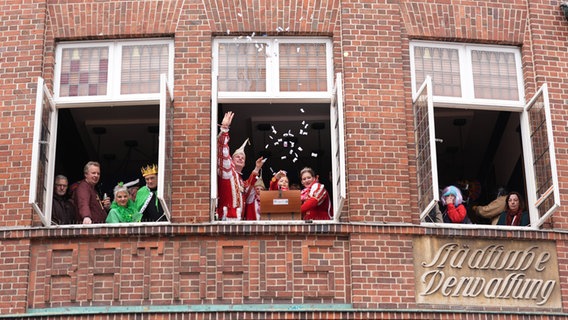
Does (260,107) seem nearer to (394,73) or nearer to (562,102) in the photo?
(394,73)

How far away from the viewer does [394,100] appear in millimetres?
18750

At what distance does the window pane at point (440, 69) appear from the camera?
1928 centimetres

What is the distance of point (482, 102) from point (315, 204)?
284 centimetres

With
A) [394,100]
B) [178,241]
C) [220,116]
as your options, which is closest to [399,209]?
[394,100]

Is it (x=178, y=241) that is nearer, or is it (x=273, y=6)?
(x=178, y=241)

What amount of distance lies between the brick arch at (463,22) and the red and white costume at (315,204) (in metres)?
2.61

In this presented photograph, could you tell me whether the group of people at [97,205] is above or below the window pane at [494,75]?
below

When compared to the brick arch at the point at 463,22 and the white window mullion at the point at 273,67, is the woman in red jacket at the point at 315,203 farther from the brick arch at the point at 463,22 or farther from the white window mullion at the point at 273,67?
the brick arch at the point at 463,22

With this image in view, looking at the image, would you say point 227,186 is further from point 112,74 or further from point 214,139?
point 112,74

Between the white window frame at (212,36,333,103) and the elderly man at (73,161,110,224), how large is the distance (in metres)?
2.05

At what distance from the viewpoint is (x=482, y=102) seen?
63.1 feet

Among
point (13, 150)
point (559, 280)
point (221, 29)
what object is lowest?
point (559, 280)

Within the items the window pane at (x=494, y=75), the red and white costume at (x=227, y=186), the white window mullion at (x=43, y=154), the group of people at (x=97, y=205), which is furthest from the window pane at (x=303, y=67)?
the white window mullion at (x=43, y=154)

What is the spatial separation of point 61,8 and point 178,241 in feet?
12.8
